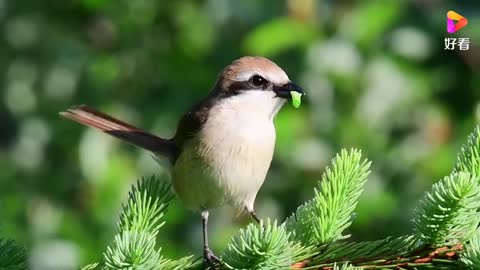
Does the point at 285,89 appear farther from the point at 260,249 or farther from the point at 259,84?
the point at 260,249

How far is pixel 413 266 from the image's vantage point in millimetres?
2562

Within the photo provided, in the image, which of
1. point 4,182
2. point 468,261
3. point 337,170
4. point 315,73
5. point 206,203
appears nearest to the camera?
point 468,261

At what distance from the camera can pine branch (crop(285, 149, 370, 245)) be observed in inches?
105

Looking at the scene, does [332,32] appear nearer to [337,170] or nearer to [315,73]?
[315,73]

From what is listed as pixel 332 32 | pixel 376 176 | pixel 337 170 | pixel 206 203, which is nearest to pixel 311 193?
pixel 376 176

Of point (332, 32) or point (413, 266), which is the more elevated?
point (332, 32)

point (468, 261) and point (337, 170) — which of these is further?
point (337, 170)

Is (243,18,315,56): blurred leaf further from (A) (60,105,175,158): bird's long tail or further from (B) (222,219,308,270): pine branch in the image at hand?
(B) (222,219,308,270): pine branch

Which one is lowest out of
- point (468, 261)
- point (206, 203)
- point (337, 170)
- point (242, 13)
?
point (468, 261)

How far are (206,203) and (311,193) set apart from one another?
1719 millimetres

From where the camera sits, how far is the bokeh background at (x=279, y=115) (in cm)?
520

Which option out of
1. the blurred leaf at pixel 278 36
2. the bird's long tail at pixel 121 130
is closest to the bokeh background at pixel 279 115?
the blurred leaf at pixel 278 36
